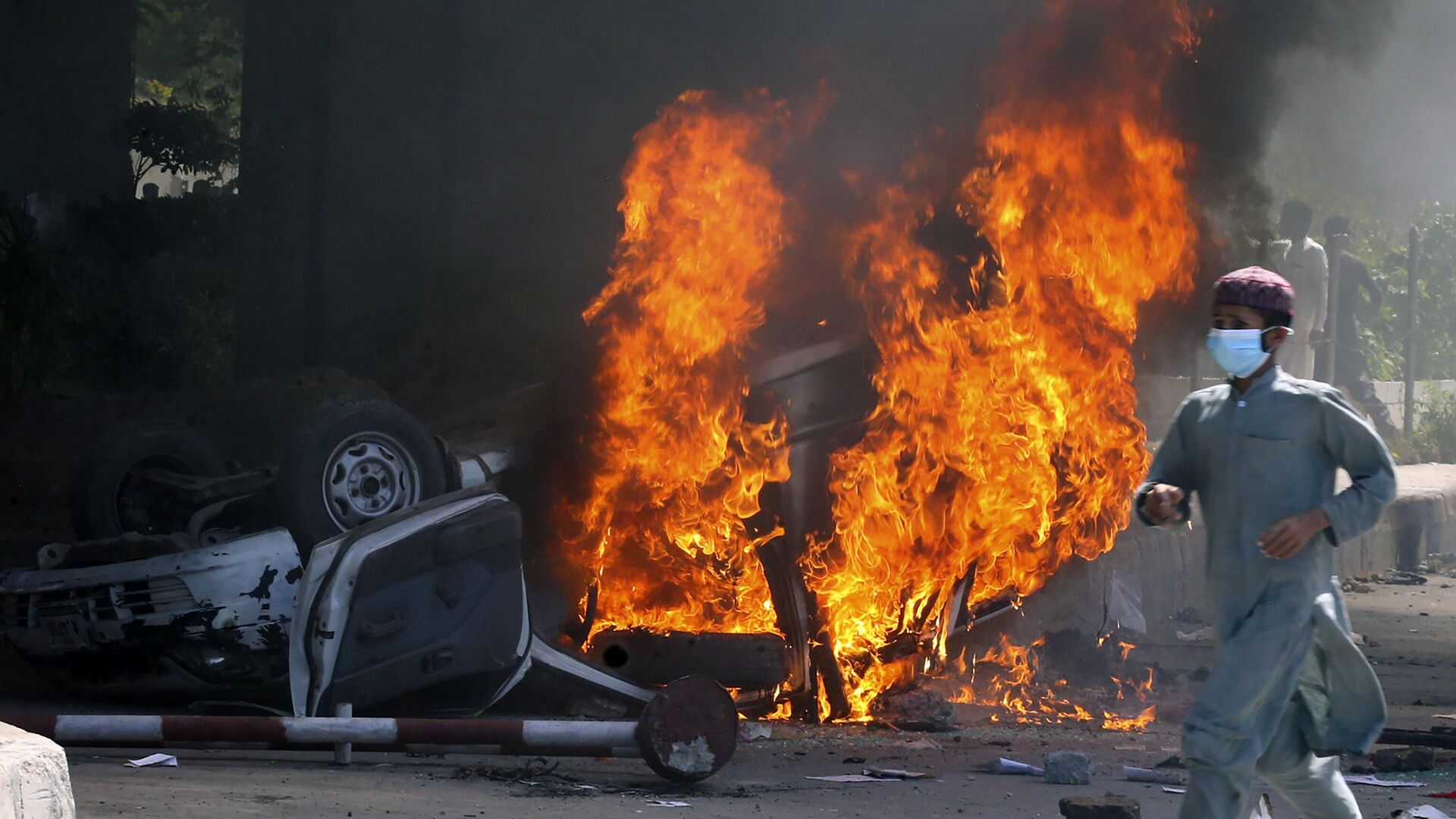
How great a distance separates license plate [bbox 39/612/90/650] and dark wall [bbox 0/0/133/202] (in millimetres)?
10233

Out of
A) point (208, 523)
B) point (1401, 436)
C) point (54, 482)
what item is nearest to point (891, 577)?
point (208, 523)

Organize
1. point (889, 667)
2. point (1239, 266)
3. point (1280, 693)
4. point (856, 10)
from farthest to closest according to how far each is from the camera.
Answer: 1. point (856, 10)
2. point (1239, 266)
3. point (889, 667)
4. point (1280, 693)

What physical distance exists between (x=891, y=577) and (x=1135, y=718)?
1471 mm

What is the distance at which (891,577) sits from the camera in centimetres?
852

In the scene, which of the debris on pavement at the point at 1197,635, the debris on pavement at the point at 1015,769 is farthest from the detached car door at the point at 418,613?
the debris on pavement at the point at 1197,635

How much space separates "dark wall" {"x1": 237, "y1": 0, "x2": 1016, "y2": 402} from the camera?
40.6 ft

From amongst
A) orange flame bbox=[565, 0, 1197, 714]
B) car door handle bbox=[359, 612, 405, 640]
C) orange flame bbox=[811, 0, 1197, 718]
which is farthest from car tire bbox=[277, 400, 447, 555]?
orange flame bbox=[811, 0, 1197, 718]

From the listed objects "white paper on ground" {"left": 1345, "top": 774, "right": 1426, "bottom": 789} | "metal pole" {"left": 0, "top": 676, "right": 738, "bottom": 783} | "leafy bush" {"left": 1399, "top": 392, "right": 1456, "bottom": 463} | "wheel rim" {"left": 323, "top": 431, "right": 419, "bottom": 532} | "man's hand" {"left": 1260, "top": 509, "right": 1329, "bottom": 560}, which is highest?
"leafy bush" {"left": 1399, "top": 392, "right": 1456, "bottom": 463}

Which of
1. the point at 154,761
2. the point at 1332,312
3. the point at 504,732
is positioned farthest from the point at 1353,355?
the point at 154,761

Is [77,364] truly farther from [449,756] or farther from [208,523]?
[449,756]

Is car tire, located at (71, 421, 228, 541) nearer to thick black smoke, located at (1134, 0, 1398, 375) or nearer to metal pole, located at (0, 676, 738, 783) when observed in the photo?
metal pole, located at (0, 676, 738, 783)

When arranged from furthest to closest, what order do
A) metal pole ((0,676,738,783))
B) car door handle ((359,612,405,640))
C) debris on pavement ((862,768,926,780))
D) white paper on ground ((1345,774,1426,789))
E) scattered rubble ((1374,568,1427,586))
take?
scattered rubble ((1374,568,1427,586)) → car door handle ((359,612,405,640)) → debris on pavement ((862,768,926,780)) → white paper on ground ((1345,774,1426,789)) → metal pole ((0,676,738,783))

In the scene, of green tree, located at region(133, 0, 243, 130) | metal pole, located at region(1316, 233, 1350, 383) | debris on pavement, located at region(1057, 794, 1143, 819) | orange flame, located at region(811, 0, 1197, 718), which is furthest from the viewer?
green tree, located at region(133, 0, 243, 130)

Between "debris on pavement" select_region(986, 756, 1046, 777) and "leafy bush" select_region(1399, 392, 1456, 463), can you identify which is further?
"leafy bush" select_region(1399, 392, 1456, 463)
